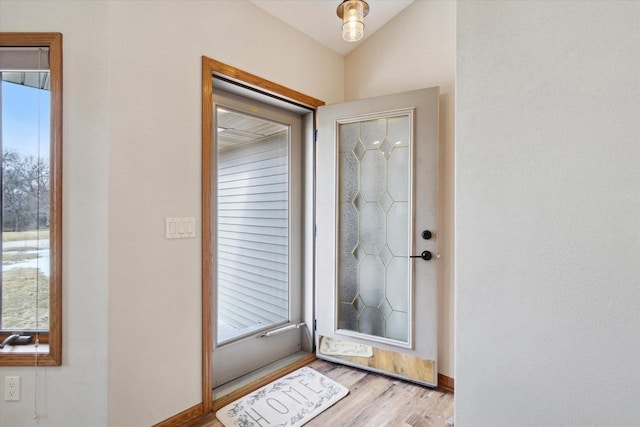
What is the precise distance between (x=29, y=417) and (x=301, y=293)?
1774mm

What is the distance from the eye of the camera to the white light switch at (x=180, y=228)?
1.74 m

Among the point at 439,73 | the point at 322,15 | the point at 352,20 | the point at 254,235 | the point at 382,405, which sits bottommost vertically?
the point at 382,405

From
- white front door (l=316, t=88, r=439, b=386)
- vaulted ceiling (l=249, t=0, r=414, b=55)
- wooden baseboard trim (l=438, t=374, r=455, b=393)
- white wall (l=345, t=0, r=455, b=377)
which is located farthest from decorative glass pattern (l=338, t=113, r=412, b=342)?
vaulted ceiling (l=249, t=0, r=414, b=55)

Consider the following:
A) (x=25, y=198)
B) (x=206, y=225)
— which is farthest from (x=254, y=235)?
(x=25, y=198)

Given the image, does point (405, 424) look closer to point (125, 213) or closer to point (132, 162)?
point (125, 213)

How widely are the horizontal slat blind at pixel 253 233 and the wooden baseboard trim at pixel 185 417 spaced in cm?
55

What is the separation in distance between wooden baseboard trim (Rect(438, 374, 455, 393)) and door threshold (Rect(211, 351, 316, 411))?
0.98 m

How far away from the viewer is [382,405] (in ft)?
6.63

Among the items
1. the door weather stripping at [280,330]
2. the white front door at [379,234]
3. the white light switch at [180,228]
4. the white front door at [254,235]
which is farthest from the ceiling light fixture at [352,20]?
the door weather stripping at [280,330]

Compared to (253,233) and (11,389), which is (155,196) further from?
(11,389)

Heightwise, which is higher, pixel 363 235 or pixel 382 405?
pixel 363 235

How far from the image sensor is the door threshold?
6.75 feet

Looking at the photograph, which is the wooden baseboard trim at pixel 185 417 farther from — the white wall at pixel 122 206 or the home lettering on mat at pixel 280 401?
the home lettering on mat at pixel 280 401

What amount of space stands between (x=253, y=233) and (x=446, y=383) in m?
1.74
